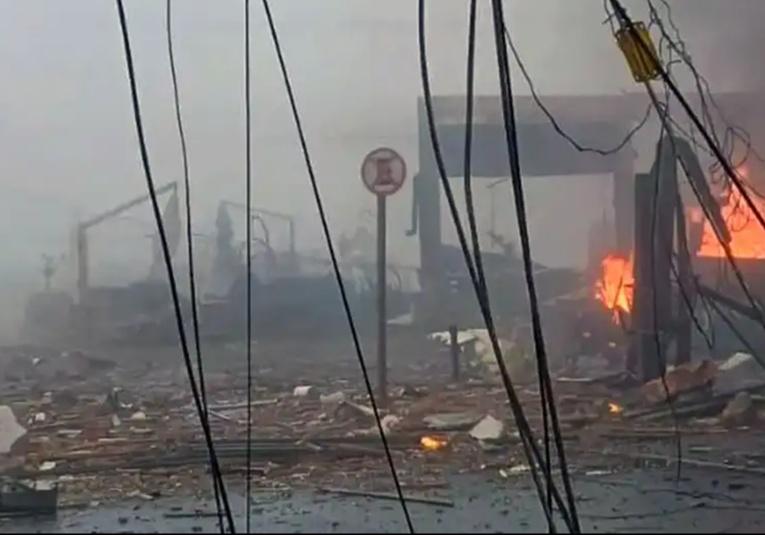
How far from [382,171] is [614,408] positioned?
399 mm

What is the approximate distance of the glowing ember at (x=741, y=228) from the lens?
1.33 m

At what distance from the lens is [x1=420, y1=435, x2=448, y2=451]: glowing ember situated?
133cm

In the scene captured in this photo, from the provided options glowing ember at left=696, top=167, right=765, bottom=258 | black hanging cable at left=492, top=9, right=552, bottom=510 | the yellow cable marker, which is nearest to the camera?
black hanging cable at left=492, top=9, right=552, bottom=510

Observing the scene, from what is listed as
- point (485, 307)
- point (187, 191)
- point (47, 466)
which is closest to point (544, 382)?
point (485, 307)

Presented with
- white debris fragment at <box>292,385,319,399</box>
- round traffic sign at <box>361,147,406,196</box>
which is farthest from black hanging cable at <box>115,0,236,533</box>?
round traffic sign at <box>361,147,406,196</box>

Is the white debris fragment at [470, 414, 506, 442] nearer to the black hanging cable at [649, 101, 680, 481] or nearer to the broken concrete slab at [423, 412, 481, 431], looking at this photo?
the broken concrete slab at [423, 412, 481, 431]

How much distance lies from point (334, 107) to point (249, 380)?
12.9 inches

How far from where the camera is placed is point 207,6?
128cm

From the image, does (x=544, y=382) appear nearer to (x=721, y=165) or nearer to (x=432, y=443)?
(x=432, y=443)

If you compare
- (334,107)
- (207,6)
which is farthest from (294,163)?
(207,6)

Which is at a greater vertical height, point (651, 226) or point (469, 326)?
point (651, 226)

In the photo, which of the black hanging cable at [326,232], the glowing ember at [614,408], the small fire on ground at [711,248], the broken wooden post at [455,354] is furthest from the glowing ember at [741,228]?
the black hanging cable at [326,232]

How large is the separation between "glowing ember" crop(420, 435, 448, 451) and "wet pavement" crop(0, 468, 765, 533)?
0.17 feet

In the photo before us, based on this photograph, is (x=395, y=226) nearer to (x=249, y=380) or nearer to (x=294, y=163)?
(x=294, y=163)
